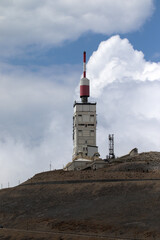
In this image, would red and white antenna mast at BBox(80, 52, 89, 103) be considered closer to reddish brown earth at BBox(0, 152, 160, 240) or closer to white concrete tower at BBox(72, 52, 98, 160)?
white concrete tower at BBox(72, 52, 98, 160)

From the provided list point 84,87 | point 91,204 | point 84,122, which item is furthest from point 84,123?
point 91,204

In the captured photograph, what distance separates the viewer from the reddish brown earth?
65062mm

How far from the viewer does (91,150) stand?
12925 centimetres

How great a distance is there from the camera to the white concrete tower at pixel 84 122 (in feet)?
435

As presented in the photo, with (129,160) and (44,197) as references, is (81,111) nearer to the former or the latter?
(129,160)

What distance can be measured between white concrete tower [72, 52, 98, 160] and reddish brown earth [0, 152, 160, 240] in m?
29.9

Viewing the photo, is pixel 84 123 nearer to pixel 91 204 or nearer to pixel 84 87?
pixel 84 87

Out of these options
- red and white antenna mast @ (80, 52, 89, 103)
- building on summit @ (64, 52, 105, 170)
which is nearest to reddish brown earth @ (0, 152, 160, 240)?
building on summit @ (64, 52, 105, 170)

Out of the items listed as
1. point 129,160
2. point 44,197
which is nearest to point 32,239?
point 44,197

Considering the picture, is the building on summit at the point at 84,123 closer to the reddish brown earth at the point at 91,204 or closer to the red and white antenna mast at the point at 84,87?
the red and white antenna mast at the point at 84,87

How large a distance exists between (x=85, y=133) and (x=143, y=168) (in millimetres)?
42830

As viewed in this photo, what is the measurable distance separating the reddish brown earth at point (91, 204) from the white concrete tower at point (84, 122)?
98.0 feet

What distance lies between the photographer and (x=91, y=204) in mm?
77188

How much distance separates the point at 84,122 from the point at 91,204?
58.9m
